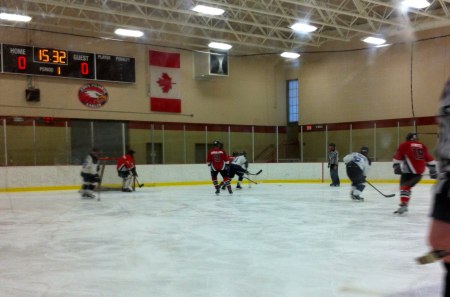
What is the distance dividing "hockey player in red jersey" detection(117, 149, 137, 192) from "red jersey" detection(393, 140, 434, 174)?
276 inches

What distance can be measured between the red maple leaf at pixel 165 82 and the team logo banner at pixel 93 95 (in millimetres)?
2131

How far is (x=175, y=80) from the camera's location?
16.5 metres

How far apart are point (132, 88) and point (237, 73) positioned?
467cm

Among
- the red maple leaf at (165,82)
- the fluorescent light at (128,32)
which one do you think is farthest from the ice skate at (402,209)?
the red maple leaf at (165,82)

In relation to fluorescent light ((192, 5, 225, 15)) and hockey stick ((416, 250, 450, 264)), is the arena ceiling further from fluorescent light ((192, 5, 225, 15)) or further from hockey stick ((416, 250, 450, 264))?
hockey stick ((416, 250, 450, 264))

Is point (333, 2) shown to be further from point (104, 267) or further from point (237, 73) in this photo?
point (104, 267)

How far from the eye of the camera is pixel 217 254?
3.51 metres

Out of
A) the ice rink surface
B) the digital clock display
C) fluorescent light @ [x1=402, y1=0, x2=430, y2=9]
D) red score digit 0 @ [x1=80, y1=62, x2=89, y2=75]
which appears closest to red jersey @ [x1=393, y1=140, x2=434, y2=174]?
the ice rink surface

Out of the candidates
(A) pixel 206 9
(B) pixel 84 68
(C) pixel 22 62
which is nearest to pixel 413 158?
(A) pixel 206 9

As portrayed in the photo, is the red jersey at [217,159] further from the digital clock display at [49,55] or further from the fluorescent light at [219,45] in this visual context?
the fluorescent light at [219,45]

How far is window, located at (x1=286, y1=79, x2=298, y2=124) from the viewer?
19203 mm

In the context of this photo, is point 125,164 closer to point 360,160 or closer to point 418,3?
point 360,160

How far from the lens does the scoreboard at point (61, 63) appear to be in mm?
12781

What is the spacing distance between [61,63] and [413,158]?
10.8 m
